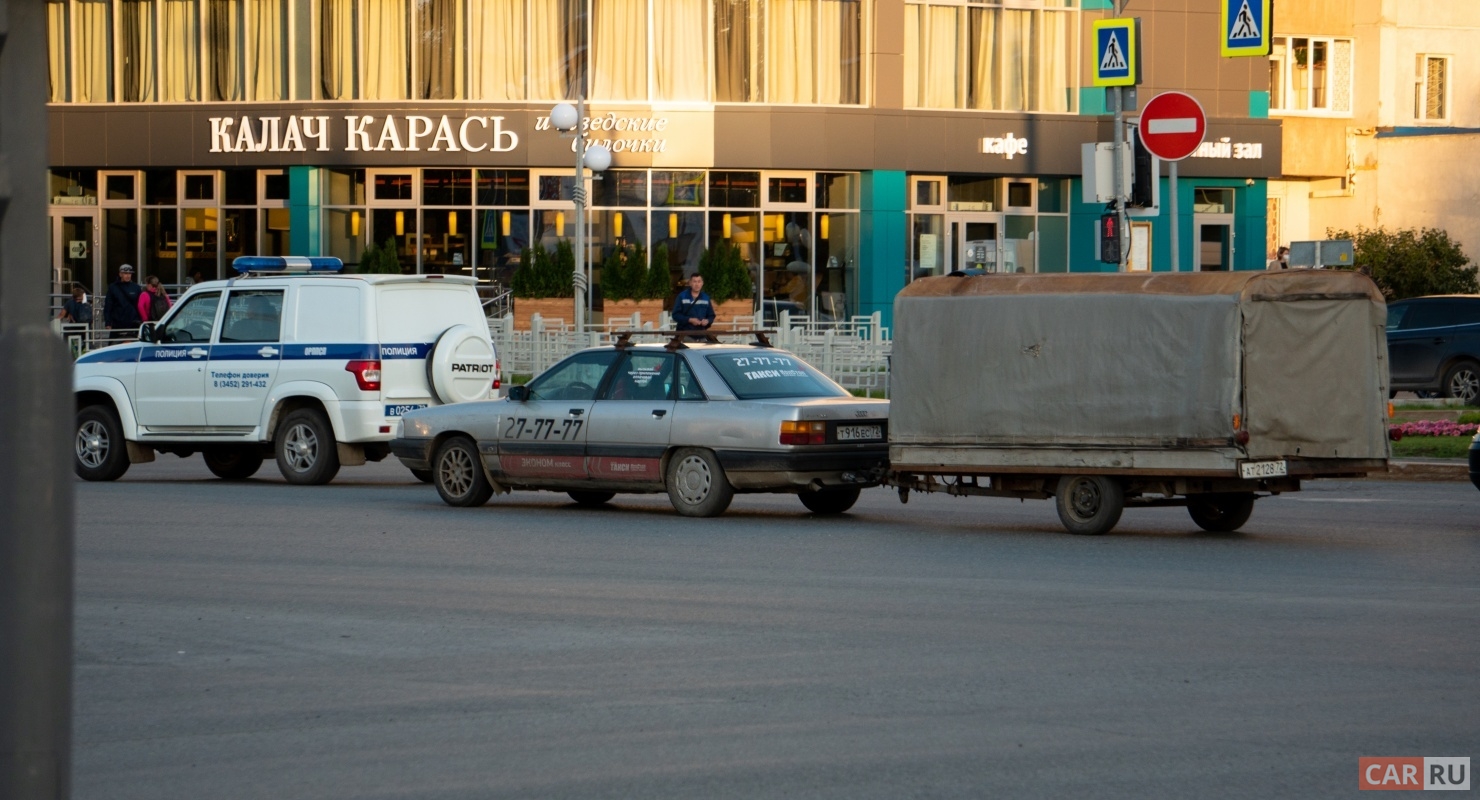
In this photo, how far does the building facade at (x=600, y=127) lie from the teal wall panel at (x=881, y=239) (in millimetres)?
55

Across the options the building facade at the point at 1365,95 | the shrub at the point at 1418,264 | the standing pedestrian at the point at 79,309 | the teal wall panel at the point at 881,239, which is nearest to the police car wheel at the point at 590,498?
the standing pedestrian at the point at 79,309

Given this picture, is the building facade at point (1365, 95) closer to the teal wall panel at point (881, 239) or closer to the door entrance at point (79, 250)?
the teal wall panel at point (881, 239)

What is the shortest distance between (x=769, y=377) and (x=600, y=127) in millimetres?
25732

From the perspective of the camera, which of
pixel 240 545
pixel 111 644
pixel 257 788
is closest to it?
pixel 257 788

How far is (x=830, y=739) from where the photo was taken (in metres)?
6.55

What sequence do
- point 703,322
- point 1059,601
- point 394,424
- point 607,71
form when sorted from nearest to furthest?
1. point 1059,601
2. point 394,424
3. point 703,322
4. point 607,71

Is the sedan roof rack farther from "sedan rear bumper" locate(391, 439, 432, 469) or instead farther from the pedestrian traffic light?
the pedestrian traffic light

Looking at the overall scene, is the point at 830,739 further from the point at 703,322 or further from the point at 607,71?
the point at 607,71

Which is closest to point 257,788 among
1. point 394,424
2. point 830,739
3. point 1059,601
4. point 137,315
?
point 830,739

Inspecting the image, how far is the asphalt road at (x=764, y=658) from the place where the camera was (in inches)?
243

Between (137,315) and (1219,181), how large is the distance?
84.0 feet

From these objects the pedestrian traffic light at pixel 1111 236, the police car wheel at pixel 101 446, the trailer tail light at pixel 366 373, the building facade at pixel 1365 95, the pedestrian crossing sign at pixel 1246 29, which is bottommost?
the police car wheel at pixel 101 446

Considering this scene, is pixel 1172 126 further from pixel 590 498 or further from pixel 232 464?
pixel 232 464

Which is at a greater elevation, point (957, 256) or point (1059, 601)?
point (957, 256)
